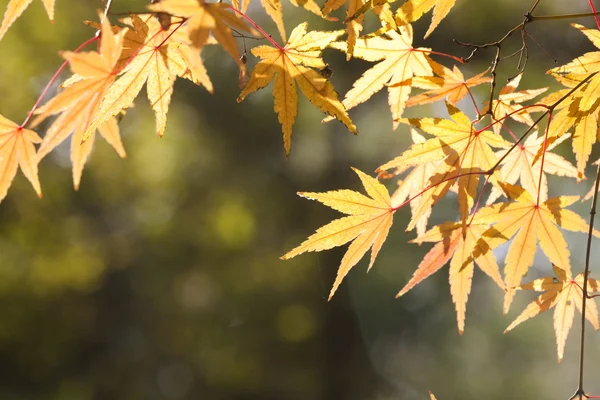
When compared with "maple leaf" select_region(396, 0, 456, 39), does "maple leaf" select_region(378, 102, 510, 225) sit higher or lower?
lower

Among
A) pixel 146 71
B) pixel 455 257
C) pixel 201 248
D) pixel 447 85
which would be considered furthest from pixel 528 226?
pixel 201 248

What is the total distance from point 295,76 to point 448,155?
19 cm

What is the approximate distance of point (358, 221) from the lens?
0.64 m

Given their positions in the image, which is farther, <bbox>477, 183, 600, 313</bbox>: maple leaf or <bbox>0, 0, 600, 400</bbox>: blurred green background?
<bbox>0, 0, 600, 400</bbox>: blurred green background

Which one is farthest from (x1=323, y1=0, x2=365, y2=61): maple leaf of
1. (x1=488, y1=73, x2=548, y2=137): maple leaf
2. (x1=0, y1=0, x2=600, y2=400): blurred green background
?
(x1=0, y1=0, x2=600, y2=400): blurred green background

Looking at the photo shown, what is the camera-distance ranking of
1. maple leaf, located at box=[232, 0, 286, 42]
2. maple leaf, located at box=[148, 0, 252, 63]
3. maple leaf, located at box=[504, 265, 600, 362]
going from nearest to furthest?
maple leaf, located at box=[148, 0, 252, 63], maple leaf, located at box=[232, 0, 286, 42], maple leaf, located at box=[504, 265, 600, 362]

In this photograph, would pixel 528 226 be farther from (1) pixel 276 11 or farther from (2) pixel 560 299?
(1) pixel 276 11

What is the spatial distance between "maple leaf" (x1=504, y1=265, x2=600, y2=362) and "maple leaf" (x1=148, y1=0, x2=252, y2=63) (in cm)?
50

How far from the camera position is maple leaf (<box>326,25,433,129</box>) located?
26.7 inches

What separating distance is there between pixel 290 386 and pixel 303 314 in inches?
21.5

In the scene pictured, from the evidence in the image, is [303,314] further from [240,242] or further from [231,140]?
[231,140]

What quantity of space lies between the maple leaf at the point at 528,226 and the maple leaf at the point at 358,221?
0.41 feet

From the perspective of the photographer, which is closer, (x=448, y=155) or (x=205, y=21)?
(x=205, y=21)

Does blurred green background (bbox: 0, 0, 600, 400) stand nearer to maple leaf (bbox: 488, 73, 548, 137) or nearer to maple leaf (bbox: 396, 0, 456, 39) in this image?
maple leaf (bbox: 488, 73, 548, 137)
